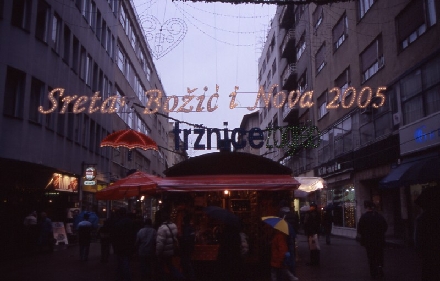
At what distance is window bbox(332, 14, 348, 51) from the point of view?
2939cm

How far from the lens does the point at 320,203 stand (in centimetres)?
3606

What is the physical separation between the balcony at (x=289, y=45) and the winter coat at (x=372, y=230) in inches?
1323

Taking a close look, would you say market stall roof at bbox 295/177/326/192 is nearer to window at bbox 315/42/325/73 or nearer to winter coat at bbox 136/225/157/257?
winter coat at bbox 136/225/157/257

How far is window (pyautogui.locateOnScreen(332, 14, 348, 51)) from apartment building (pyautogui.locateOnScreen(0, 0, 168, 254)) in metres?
12.8

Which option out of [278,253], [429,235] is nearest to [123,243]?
[278,253]

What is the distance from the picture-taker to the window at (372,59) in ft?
78.8

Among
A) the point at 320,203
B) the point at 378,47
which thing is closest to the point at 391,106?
the point at 378,47

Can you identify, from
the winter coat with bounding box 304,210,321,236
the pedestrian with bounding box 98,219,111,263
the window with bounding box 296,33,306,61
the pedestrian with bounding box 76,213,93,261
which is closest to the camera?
the winter coat with bounding box 304,210,321,236

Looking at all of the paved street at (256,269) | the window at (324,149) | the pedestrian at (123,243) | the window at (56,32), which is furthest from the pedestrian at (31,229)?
the window at (324,149)

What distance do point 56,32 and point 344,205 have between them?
61.2 ft

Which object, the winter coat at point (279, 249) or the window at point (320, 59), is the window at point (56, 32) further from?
the winter coat at point (279, 249)

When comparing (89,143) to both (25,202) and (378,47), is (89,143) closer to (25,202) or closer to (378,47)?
(25,202)

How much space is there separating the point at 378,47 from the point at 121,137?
1304 cm

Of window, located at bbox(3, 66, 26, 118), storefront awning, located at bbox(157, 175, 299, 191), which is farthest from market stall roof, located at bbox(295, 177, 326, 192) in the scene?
window, located at bbox(3, 66, 26, 118)
